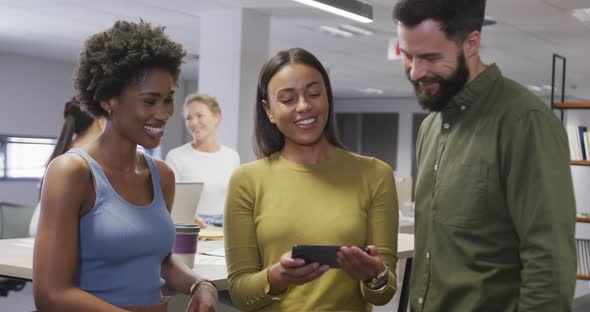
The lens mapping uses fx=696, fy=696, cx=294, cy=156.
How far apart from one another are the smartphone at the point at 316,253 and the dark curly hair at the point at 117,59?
576mm

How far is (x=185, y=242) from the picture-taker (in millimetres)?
2273

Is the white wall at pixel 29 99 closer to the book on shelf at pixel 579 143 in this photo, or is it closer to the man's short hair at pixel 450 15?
the book on shelf at pixel 579 143

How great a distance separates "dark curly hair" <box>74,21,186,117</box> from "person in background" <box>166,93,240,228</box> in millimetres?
2316

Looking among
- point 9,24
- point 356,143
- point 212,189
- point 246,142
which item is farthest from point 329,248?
point 356,143

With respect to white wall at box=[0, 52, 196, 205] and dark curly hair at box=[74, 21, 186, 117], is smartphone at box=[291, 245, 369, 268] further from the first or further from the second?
white wall at box=[0, 52, 196, 205]

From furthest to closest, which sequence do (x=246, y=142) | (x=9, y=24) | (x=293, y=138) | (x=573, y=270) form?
(x=9, y=24) < (x=246, y=142) < (x=293, y=138) < (x=573, y=270)

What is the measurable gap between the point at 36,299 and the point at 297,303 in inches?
22.8

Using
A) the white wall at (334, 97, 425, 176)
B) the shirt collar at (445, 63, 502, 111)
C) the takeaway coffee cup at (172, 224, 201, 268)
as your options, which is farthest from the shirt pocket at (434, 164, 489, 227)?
the white wall at (334, 97, 425, 176)

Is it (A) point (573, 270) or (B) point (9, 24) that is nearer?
(A) point (573, 270)

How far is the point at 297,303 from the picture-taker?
1630 millimetres

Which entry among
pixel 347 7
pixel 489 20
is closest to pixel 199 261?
pixel 347 7

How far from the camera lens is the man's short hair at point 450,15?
4.86ft

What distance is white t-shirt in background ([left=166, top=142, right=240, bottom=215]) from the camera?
4.13m

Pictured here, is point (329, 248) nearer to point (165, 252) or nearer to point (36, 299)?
point (165, 252)
